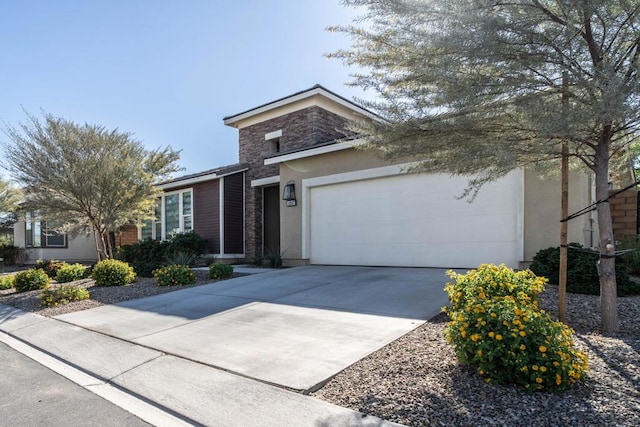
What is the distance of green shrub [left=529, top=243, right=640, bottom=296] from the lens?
6.20 m

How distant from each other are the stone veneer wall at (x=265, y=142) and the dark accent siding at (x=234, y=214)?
0.25 metres

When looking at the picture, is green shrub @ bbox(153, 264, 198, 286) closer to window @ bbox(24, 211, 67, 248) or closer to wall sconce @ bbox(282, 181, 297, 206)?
wall sconce @ bbox(282, 181, 297, 206)

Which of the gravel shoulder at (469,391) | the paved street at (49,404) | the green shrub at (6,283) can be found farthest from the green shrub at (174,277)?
the gravel shoulder at (469,391)

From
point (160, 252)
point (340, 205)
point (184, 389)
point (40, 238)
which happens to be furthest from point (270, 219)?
point (40, 238)

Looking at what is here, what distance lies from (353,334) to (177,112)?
1354cm

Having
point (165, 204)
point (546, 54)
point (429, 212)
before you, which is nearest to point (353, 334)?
point (546, 54)

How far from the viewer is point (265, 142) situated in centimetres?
1570

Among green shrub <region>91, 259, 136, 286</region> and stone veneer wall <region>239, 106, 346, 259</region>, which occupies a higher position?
stone veneer wall <region>239, 106, 346, 259</region>

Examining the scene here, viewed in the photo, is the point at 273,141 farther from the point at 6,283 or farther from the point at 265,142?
the point at 6,283

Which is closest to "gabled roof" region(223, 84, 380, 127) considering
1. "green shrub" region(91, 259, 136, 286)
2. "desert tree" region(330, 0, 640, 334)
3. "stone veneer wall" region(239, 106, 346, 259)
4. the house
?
the house

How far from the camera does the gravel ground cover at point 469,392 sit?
2.76 metres

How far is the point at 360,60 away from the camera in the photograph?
467cm

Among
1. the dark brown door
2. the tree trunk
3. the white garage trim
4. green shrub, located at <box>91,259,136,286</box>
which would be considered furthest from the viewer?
the dark brown door

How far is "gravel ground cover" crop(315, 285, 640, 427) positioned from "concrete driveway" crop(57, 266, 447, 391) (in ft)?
1.24
